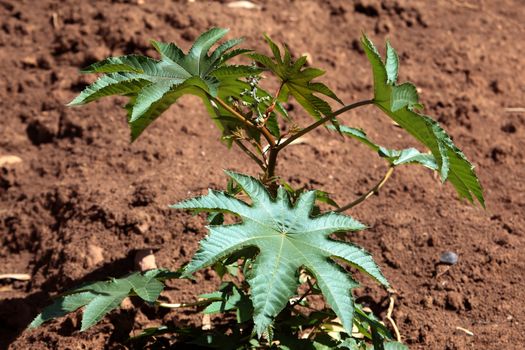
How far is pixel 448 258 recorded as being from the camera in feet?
8.82

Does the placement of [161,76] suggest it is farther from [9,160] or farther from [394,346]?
[9,160]

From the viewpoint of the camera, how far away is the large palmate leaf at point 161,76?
188cm

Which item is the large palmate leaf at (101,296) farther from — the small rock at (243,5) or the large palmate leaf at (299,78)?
the small rock at (243,5)

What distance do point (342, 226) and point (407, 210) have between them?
1.11 meters

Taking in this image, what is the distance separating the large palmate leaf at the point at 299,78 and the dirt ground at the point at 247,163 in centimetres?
86

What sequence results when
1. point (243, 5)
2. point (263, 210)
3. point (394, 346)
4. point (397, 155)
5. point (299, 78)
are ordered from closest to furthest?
1. point (263, 210)
2. point (299, 78)
3. point (394, 346)
4. point (397, 155)
5. point (243, 5)

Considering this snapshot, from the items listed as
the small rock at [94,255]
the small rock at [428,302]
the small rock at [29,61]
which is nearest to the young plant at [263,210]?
the small rock at [428,302]

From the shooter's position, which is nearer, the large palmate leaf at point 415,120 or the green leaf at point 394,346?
the large palmate leaf at point 415,120

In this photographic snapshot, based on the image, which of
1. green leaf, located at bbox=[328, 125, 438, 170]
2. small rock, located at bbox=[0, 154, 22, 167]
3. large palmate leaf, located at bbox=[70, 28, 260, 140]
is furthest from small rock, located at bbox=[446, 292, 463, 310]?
small rock, located at bbox=[0, 154, 22, 167]

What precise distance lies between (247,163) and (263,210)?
1.21 metres

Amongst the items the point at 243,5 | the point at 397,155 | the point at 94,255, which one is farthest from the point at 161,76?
the point at 243,5

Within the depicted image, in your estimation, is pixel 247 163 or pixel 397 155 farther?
pixel 247 163

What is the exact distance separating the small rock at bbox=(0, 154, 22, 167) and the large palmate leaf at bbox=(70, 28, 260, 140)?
1.39m

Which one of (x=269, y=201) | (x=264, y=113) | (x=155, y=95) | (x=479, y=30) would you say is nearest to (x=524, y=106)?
(x=479, y=30)
